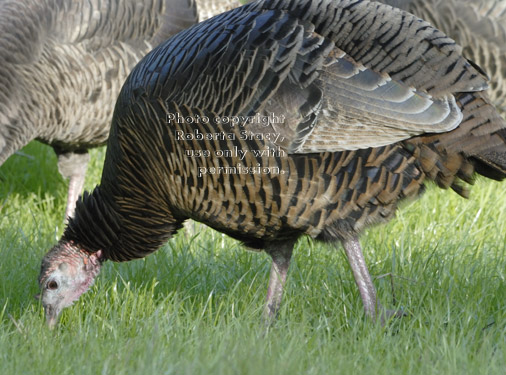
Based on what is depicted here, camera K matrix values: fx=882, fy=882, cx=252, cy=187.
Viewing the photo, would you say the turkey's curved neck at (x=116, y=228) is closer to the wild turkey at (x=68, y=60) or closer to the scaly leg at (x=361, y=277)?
the scaly leg at (x=361, y=277)

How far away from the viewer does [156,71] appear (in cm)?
448

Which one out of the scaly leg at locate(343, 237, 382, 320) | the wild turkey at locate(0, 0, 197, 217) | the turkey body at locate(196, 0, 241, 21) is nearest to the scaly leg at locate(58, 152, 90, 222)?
the wild turkey at locate(0, 0, 197, 217)

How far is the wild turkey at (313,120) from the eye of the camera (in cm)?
422

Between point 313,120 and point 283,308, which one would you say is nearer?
point 313,120

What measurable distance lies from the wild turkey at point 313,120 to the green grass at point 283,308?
33 centimetres

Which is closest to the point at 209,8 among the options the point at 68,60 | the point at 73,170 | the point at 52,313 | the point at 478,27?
the point at 68,60

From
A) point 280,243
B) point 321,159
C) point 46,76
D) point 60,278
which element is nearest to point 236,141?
point 321,159

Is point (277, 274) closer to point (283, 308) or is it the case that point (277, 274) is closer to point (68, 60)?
point (283, 308)

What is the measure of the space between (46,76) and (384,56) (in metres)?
2.95

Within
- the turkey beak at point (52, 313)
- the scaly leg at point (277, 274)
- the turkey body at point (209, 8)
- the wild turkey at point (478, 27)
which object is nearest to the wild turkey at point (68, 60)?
the turkey body at point (209, 8)

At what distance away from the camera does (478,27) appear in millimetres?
6344

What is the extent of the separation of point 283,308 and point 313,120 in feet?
3.18

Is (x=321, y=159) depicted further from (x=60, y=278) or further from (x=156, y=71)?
(x=60, y=278)

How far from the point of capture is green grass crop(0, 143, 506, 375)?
3814mm
